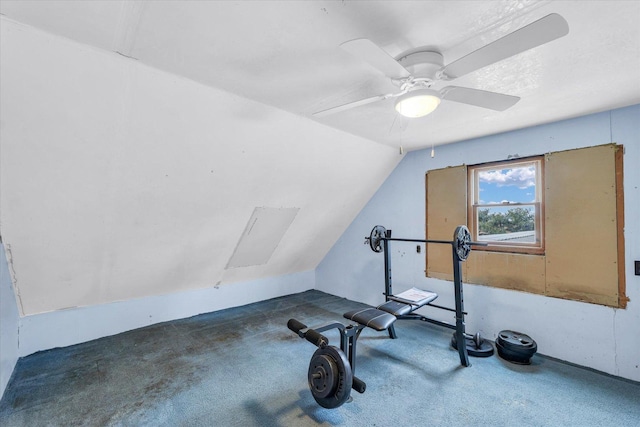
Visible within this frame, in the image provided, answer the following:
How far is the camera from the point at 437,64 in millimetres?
1551

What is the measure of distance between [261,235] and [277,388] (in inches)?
75.8

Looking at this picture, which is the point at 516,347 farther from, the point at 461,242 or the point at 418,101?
the point at 418,101

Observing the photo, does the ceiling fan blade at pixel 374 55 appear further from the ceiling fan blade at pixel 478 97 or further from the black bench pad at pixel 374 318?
the black bench pad at pixel 374 318

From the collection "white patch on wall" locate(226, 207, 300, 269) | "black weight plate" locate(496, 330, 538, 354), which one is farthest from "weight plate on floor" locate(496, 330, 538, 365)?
"white patch on wall" locate(226, 207, 300, 269)

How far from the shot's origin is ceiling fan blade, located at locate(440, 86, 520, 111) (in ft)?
5.21

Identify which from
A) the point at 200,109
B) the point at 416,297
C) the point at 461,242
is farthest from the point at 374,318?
the point at 200,109

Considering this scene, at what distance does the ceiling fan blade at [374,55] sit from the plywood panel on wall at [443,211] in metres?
2.26

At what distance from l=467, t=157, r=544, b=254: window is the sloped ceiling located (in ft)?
1.64

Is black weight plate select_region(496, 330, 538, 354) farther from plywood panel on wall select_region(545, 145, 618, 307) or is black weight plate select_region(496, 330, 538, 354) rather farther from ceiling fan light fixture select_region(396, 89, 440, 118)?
ceiling fan light fixture select_region(396, 89, 440, 118)

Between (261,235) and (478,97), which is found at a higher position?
(478,97)

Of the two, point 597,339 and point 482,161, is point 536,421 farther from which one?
point 482,161

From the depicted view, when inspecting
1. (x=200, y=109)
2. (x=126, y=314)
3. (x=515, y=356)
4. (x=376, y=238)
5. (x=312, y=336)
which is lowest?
(x=515, y=356)

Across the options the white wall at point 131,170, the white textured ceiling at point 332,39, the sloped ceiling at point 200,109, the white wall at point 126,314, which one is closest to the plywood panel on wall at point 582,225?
the sloped ceiling at point 200,109

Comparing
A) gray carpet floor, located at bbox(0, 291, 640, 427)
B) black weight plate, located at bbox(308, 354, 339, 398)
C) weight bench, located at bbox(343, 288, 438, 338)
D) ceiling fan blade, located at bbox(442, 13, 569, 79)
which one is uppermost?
ceiling fan blade, located at bbox(442, 13, 569, 79)
